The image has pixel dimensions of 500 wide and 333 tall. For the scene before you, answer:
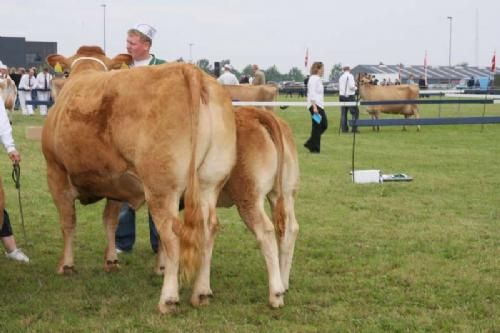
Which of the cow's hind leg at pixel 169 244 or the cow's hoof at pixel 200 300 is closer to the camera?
the cow's hind leg at pixel 169 244

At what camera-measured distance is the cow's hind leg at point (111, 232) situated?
7090mm

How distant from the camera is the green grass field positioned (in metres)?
5.47

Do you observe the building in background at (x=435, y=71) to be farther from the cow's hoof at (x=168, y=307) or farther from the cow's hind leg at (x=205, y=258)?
the cow's hoof at (x=168, y=307)

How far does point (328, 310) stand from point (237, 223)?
11.9 feet

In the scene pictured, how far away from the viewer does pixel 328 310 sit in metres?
5.72

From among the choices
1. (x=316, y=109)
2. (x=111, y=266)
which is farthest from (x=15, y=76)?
(x=111, y=266)

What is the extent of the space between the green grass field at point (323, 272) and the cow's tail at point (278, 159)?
63cm

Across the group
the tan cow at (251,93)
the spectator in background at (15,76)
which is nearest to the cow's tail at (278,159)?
the tan cow at (251,93)

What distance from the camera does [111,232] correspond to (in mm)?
7211

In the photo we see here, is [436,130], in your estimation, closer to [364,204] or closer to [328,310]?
[364,204]

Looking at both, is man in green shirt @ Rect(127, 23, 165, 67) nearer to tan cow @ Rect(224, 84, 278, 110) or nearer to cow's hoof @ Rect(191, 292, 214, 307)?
cow's hoof @ Rect(191, 292, 214, 307)

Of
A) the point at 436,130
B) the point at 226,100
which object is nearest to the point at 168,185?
the point at 226,100

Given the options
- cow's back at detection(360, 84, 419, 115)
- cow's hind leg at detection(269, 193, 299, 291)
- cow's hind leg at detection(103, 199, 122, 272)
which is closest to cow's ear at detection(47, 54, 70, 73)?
cow's hind leg at detection(103, 199, 122, 272)

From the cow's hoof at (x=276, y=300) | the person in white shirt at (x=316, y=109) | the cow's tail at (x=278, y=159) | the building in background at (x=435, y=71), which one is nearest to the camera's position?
the cow's hoof at (x=276, y=300)
